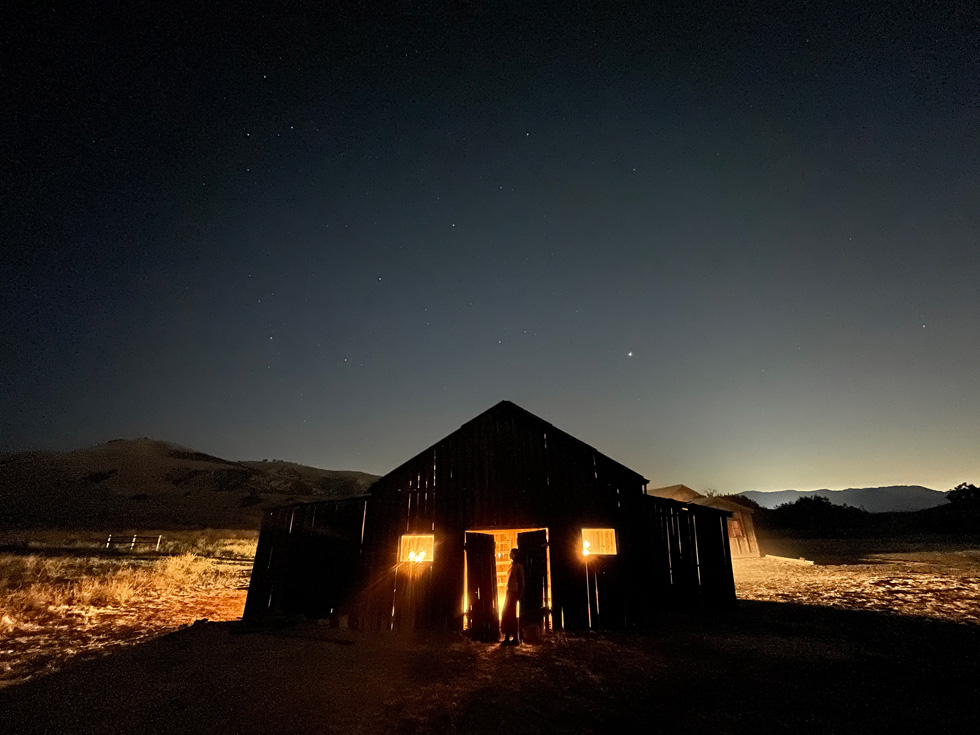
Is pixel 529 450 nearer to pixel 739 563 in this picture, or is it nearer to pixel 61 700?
pixel 61 700

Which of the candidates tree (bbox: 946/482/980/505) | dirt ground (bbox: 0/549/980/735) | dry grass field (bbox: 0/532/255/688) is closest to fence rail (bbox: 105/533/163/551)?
dry grass field (bbox: 0/532/255/688)

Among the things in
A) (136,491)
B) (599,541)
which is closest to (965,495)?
(599,541)

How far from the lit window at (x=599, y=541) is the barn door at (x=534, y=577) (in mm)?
1301

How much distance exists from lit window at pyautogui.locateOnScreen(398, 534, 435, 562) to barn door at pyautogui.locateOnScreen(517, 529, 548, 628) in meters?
2.89

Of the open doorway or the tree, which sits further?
the tree

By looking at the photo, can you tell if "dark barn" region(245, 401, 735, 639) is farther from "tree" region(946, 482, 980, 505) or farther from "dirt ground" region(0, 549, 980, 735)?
"tree" region(946, 482, 980, 505)

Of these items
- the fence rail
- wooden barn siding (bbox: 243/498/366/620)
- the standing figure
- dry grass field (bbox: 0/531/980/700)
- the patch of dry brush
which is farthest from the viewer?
the fence rail

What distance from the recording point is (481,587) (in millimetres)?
→ 12188

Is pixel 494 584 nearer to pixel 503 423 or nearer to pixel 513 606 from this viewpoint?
pixel 513 606

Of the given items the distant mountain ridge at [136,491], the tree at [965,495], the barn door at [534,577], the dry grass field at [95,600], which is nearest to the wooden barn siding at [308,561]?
the dry grass field at [95,600]

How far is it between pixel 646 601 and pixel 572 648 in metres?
3.20

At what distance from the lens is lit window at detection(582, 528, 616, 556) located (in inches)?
510

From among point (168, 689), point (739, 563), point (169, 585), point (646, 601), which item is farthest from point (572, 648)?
point (739, 563)

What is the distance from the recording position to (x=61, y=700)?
7457 mm
